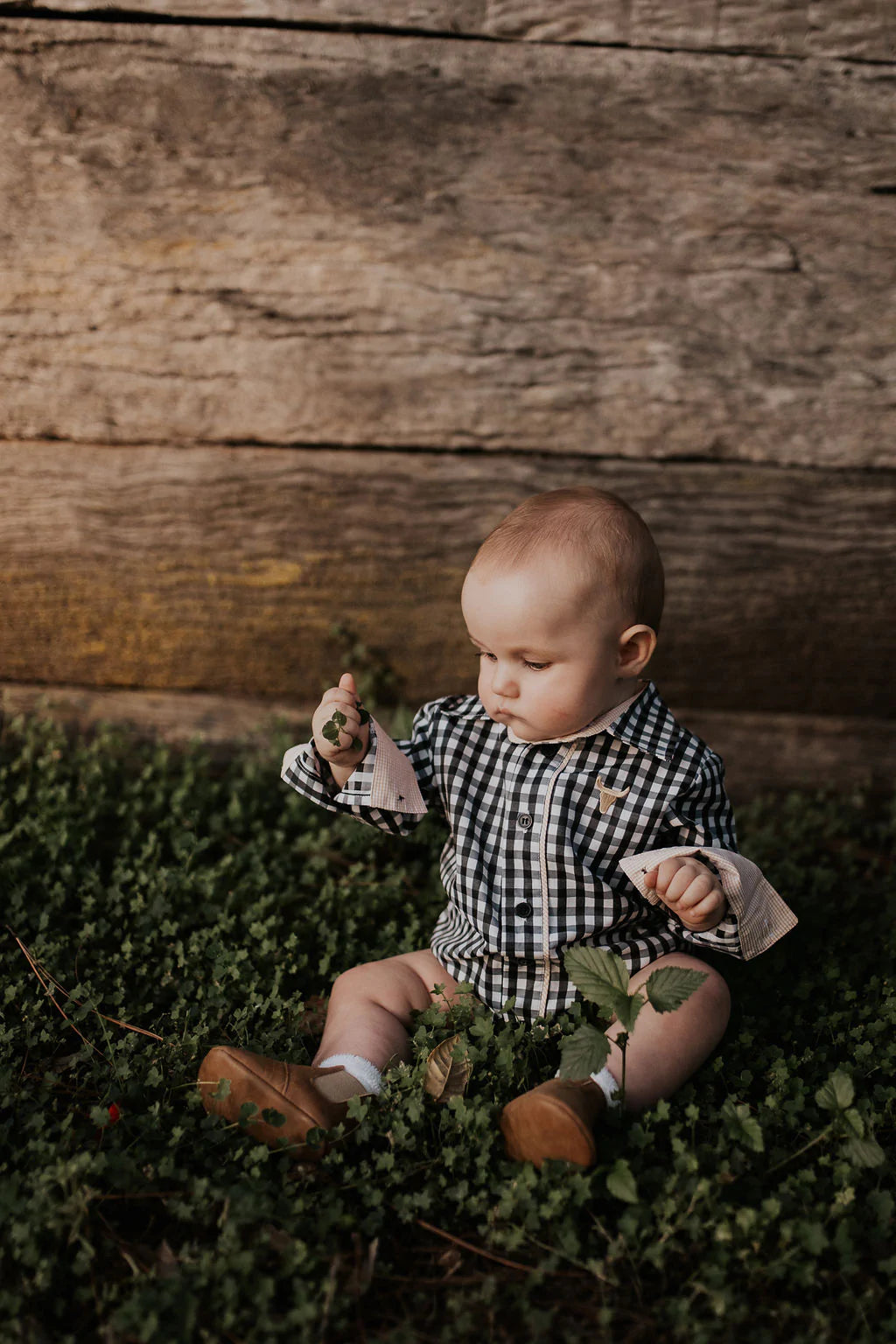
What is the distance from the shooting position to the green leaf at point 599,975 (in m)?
2.05

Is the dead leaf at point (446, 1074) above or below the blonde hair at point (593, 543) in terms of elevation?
below

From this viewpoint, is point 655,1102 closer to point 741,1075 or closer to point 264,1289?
point 741,1075

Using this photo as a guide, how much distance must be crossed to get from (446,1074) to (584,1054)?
38 cm

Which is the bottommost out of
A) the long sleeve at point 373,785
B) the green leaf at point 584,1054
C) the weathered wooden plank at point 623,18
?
the green leaf at point 584,1054

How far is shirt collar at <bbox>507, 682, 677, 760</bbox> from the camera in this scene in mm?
2396

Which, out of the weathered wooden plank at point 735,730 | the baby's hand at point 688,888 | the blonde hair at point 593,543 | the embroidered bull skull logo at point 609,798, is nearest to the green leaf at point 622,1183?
the baby's hand at point 688,888

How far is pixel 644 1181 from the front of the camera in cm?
201

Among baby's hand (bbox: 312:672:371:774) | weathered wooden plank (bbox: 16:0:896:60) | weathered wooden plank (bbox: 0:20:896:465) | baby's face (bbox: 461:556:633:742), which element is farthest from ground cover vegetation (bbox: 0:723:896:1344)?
weathered wooden plank (bbox: 16:0:896:60)

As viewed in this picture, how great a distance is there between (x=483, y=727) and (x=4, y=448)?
79.9 inches

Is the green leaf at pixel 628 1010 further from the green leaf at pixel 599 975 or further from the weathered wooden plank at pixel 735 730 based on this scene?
the weathered wooden plank at pixel 735 730

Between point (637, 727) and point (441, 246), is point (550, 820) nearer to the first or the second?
point (637, 727)

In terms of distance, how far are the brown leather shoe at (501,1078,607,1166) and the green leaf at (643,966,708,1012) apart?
22 cm

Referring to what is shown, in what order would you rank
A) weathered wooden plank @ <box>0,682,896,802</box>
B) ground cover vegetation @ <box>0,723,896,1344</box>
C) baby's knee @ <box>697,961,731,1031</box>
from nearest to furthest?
1. ground cover vegetation @ <box>0,723,896,1344</box>
2. baby's knee @ <box>697,961,731,1031</box>
3. weathered wooden plank @ <box>0,682,896,802</box>

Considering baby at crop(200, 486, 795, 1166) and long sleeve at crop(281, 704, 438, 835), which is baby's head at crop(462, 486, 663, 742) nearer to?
baby at crop(200, 486, 795, 1166)
